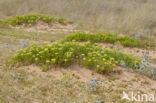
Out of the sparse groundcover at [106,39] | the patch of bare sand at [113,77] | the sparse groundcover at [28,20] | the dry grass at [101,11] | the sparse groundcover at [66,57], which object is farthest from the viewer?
the sparse groundcover at [28,20]

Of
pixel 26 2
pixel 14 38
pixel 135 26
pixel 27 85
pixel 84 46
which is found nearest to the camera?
pixel 27 85

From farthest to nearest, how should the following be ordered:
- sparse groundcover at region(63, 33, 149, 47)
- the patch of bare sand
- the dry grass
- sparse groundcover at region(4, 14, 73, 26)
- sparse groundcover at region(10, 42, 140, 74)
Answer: sparse groundcover at region(4, 14, 73, 26)
the dry grass
sparse groundcover at region(63, 33, 149, 47)
sparse groundcover at region(10, 42, 140, 74)
the patch of bare sand

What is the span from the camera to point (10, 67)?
546 cm

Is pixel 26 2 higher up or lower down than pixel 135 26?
higher up

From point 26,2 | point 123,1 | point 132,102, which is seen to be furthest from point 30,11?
point 132,102

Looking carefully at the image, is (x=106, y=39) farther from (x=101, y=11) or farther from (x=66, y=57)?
(x=101, y=11)

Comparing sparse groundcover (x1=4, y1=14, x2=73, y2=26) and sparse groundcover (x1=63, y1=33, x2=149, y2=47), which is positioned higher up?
sparse groundcover (x1=4, y1=14, x2=73, y2=26)

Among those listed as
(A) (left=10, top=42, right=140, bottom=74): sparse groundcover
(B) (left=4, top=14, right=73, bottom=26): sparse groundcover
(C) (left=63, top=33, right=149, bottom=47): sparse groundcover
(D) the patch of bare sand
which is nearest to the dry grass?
(C) (left=63, top=33, right=149, bottom=47): sparse groundcover

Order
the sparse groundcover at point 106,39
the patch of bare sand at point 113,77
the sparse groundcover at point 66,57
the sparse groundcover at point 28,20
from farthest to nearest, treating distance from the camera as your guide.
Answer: the sparse groundcover at point 28,20 → the sparse groundcover at point 106,39 → the sparse groundcover at point 66,57 → the patch of bare sand at point 113,77

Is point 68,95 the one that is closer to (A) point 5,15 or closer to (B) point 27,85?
(B) point 27,85

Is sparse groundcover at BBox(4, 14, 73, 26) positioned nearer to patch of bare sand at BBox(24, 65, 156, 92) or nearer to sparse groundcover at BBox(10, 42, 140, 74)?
sparse groundcover at BBox(10, 42, 140, 74)

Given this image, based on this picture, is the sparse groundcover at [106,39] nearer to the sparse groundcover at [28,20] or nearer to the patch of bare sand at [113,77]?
the patch of bare sand at [113,77]

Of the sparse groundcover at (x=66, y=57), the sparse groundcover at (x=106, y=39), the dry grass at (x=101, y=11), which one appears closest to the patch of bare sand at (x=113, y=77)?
the sparse groundcover at (x=66, y=57)

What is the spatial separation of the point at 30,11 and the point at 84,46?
9888 millimetres
